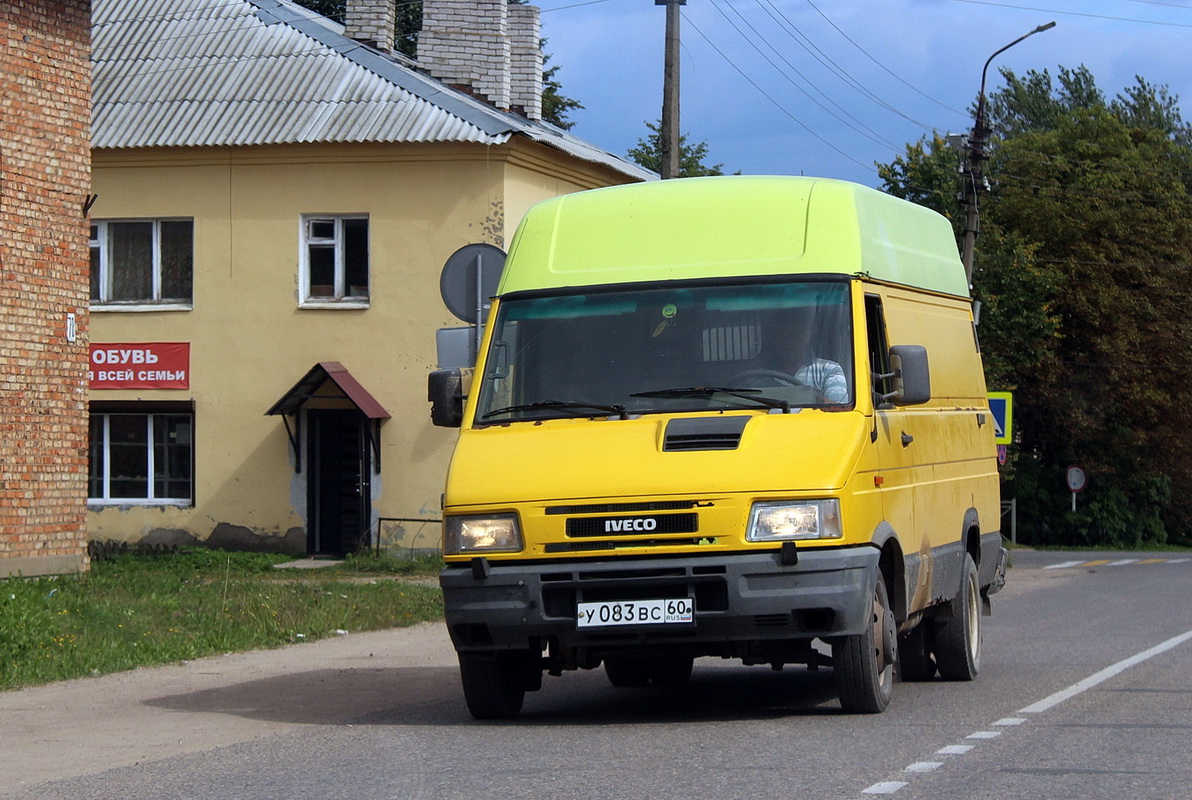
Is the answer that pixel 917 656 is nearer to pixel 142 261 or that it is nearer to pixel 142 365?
pixel 142 365

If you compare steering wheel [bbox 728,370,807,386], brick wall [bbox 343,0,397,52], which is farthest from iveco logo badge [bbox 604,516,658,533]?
brick wall [bbox 343,0,397,52]

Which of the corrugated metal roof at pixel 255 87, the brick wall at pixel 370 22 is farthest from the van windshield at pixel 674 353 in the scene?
the brick wall at pixel 370 22

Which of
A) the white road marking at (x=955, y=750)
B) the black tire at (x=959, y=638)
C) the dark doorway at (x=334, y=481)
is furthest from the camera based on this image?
the dark doorway at (x=334, y=481)

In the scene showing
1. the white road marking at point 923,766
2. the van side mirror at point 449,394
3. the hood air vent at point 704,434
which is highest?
→ the van side mirror at point 449,394

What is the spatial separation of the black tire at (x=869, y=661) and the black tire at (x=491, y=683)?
1703 millimetres

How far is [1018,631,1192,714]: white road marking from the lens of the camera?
9523mm

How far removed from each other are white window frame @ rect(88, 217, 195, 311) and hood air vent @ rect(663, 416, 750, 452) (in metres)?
19.3

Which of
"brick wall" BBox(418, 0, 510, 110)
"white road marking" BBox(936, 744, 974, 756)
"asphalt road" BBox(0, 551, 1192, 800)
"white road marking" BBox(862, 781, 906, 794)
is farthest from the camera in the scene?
"brick wall" BBox(418, 0, 510, 110)

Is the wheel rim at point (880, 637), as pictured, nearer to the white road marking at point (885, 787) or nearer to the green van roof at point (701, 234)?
the green van roof at point (701, 234)

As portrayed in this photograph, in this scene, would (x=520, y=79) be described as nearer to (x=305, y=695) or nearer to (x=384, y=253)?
(x=384, y=253)

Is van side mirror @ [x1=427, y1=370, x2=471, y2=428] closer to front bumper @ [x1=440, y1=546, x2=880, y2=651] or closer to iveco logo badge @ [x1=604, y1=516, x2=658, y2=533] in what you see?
front bumper @ [x1=440, y1=546, x2=880, y2=651]

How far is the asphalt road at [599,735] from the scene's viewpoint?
693cm

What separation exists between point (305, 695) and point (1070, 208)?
4374 centimetres

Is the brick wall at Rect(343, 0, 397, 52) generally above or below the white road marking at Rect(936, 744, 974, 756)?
above
